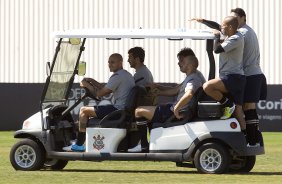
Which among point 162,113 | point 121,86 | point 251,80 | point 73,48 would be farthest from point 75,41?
point 251,80

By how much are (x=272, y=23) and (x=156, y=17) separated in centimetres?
318

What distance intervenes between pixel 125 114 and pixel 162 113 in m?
0.47

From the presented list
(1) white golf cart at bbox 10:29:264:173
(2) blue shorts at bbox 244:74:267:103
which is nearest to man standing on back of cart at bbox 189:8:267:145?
(2) blue shorts at bbox 244:74:267:103

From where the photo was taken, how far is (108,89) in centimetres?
1630

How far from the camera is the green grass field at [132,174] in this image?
14.9 metres

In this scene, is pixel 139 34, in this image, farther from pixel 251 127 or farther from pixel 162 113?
pixel 251 127

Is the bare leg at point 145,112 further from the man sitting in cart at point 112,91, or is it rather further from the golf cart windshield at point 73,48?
the golf cart windshield at point 73,48

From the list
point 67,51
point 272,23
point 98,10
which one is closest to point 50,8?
point 98,10

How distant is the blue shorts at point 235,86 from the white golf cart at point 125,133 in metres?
0.22

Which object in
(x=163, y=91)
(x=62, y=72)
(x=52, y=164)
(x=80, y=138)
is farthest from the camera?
(x=52, y=164)

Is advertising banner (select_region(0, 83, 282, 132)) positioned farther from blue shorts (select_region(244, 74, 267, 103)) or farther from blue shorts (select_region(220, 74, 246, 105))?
blue shorts (select_region(220, 74, 246, 105))

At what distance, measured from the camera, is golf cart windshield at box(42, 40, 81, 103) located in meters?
16.7

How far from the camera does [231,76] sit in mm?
15914

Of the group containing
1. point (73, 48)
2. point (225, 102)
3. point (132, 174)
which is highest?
point (73, 48)
